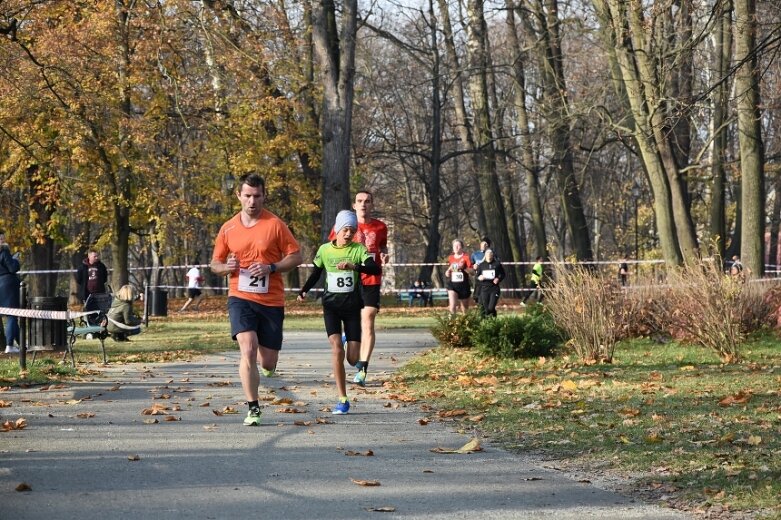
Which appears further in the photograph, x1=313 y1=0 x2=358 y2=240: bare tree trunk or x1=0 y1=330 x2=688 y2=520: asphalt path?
x1=313 y1=0 x2=358 y2=240: bare tree trunk

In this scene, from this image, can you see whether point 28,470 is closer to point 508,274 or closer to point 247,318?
point 247,318

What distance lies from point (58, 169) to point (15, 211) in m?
2.73

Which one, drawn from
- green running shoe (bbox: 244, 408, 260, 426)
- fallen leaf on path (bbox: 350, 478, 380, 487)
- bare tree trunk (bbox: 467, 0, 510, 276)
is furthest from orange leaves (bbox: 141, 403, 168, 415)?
bare tree trunk (bbox: 467, 0, 510, 276)

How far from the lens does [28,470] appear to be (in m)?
7.83

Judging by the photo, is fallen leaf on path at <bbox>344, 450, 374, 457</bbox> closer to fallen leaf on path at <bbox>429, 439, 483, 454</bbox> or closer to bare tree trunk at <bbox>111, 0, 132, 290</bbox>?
fallen leaf on path at <bbox>429, 439, 483, 454</bbox>

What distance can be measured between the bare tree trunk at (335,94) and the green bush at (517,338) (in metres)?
18.3

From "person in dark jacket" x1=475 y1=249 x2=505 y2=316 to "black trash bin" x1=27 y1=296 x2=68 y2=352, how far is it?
8.73 metres

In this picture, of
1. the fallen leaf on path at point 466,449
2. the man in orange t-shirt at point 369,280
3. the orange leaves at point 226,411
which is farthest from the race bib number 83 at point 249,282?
the man in orange t-shirt at point 369,280

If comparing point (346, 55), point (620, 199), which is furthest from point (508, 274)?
point (620, 199)

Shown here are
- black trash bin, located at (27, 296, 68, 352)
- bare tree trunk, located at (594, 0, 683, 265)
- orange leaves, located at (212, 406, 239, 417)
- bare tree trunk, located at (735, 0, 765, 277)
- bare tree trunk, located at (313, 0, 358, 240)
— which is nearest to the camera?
orange leaves, located at (212, 406, 239, 417)

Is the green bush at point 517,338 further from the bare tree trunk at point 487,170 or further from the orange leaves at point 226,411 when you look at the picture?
the bare tree trunk at point 487,170

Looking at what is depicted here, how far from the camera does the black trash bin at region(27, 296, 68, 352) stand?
1802 centimetres

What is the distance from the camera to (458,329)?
63.6ft

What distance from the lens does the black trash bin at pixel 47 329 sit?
1802cm
